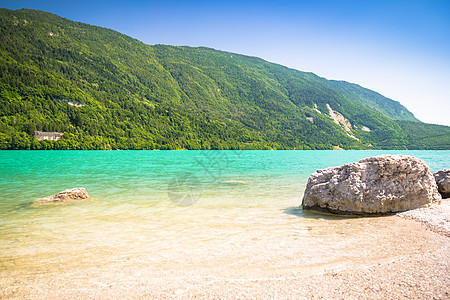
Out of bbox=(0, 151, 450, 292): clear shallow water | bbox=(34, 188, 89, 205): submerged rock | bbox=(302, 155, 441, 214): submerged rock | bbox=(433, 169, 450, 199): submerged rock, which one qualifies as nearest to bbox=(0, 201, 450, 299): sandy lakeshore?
bbox=(0, 151, 450, 292): clear shallow water

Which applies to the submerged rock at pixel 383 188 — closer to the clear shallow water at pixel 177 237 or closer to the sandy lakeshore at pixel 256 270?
the clear shallow water at pixel 177 237

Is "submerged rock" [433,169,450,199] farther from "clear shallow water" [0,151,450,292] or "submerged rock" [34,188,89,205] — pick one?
"submerged rock" [34,188,89,205]

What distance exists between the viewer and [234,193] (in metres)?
18.1

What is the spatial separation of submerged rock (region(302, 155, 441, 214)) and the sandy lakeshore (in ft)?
8.97

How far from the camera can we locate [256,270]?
560 centimetres

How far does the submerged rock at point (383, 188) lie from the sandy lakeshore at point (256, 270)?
2733 millimetres

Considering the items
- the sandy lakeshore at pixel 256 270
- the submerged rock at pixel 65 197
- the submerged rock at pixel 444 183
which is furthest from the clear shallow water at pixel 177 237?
the submerged rock at pixel 444 183

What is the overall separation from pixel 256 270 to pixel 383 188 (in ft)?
26.4

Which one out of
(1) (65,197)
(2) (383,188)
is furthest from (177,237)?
(1) (65,197)

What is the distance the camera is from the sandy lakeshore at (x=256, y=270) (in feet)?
14.9

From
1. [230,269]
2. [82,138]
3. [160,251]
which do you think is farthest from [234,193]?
[82,138]

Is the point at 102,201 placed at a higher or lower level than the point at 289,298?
lower

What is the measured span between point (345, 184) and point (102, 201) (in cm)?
1247

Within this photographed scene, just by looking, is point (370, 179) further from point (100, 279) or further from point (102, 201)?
point (102, 201)
